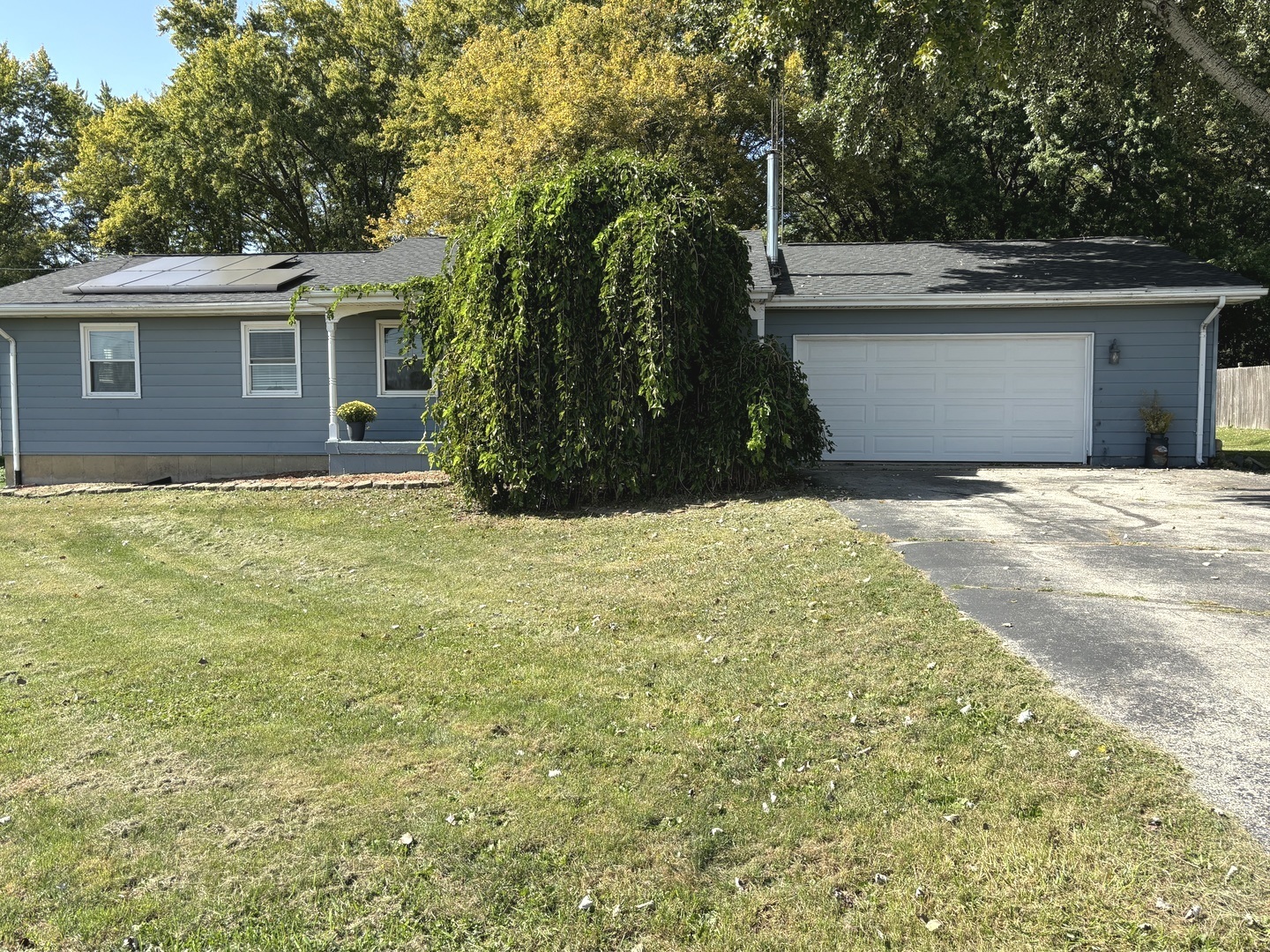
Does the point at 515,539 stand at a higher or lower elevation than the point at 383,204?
lower

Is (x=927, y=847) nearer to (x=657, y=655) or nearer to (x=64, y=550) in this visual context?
(x=657, y=655)

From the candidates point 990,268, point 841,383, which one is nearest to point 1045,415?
point 990,268

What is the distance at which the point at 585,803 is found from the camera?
3252 mm

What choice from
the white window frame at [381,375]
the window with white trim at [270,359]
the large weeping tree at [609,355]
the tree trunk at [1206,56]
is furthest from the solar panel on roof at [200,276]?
the tree trunk at [1206,56]

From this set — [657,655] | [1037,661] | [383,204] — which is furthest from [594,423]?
[383,204]

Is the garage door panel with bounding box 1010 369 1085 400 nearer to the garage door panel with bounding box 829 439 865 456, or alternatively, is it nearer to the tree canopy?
the garage door panel with bounding box 829 439 865 456

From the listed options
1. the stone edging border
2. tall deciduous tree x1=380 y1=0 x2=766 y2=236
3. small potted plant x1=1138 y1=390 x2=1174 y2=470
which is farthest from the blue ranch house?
tall deciduous tree x1=380 y1=0 x2=766 y2=236

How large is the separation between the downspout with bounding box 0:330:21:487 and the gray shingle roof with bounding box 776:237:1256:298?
11.7 metres

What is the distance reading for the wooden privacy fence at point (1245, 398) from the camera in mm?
20047

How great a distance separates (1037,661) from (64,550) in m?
8.57

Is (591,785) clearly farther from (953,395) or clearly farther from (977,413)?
(977,413)

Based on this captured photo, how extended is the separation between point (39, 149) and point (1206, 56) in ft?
114

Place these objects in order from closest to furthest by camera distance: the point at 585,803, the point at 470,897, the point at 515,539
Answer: the point at 470,897 → the point at 585,803 → the point at 515,539

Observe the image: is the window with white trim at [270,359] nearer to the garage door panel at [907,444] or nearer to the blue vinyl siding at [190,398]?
the blue vinyl siding at [190,398]
